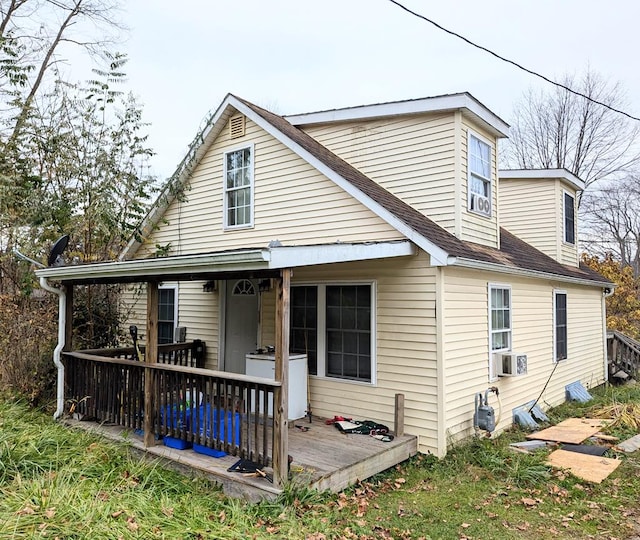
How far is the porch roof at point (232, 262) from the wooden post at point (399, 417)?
193 centimetres

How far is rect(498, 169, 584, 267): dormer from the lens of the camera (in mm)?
11672

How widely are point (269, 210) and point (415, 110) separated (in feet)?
9.73

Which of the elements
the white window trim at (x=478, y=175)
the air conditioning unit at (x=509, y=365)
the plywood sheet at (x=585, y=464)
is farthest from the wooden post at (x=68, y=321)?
the plywood sheet at (x=585, y=464)

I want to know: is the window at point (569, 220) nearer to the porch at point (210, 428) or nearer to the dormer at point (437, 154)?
the dormer at point (437, 154)

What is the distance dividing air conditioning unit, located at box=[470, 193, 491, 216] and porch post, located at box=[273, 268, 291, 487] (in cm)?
421

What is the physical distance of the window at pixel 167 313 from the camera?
1017cm

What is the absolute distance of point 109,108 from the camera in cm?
1004

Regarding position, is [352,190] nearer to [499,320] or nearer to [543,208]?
[499,320]

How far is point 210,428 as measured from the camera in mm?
5465

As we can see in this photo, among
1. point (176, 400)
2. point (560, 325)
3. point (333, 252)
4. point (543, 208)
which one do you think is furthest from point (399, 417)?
point (543, 208)

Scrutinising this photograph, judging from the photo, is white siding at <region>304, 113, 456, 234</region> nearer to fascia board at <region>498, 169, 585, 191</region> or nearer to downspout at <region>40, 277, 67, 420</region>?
fascia board at <region>498, 169, 585, 191</region>

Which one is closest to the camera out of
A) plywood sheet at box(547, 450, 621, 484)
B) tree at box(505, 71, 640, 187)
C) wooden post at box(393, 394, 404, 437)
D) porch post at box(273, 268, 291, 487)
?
porch post at box(273, 268, 291, 487)

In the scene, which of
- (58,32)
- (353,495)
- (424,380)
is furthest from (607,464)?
(58,32)

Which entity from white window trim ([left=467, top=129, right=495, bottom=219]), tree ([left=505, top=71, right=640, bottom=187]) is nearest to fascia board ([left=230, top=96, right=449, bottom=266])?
white window trim ([left=467, top=129, right=495, bottom=219])
